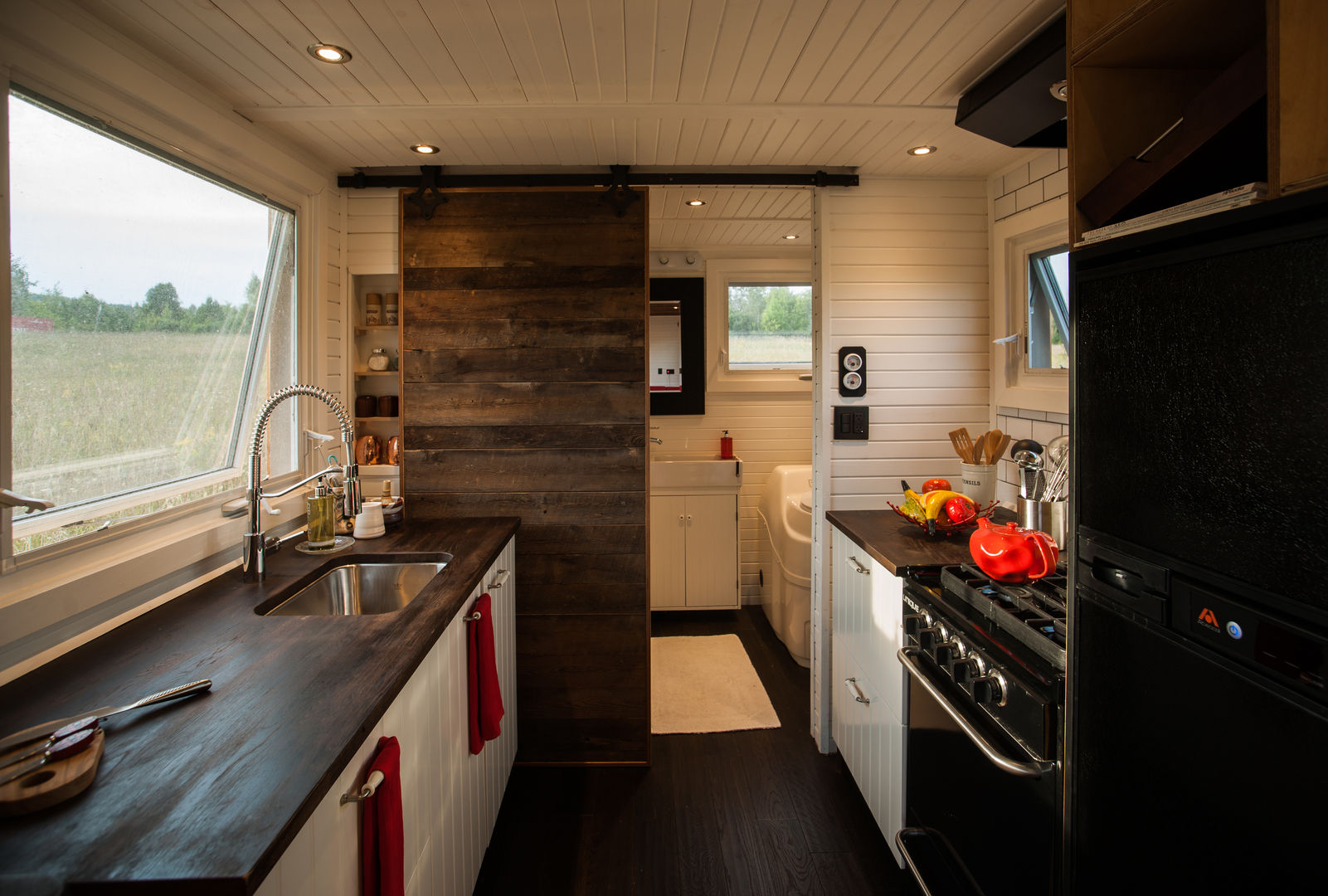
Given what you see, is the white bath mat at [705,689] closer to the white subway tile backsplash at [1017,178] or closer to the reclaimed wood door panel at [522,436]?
the reclaimed wood door panel at [522,436]

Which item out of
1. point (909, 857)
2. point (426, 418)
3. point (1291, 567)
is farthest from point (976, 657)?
point (426, 418)

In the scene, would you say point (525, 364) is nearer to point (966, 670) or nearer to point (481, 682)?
point (481, 682)

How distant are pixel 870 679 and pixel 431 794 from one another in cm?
138

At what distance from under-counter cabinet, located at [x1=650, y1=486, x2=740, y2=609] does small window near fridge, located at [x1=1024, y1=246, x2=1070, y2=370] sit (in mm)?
1976

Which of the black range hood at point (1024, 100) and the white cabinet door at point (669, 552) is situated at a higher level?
the black range hood at point (1024, 100)

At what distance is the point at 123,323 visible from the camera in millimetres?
1712

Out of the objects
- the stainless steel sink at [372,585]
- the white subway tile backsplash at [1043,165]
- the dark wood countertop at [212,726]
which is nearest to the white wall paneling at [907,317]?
the white subway tile backsplash at [1043,165]

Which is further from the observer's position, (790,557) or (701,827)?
(790,557)

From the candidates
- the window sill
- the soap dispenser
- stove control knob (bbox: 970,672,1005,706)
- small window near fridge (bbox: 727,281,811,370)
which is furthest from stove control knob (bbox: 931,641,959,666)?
small window near fridge (bbox: 727,281,811,370)

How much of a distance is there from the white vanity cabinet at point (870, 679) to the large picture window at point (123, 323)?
205 centimetres

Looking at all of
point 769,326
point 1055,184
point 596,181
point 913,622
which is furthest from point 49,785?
point 769,326

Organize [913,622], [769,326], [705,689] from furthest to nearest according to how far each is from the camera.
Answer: [769,326] < [705,689] < [913,622]

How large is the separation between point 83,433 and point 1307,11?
2349 millimetres

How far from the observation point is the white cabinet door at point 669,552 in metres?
4.18
